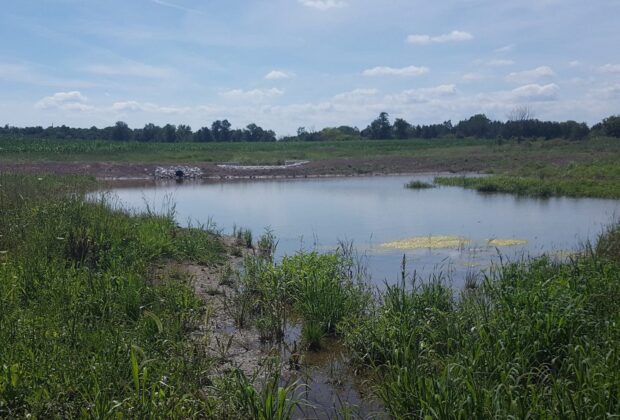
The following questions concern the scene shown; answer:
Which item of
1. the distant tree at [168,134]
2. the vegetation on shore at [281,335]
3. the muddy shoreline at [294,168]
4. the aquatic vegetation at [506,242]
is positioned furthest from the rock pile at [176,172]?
the distant tree at [168,134]

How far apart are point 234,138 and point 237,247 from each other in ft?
230

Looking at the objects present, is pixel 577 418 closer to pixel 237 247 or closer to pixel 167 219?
pixel 237 247

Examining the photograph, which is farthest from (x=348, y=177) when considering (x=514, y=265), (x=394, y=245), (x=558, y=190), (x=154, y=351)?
(x=154, y=351)

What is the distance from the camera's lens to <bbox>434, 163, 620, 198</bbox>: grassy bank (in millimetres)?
20891

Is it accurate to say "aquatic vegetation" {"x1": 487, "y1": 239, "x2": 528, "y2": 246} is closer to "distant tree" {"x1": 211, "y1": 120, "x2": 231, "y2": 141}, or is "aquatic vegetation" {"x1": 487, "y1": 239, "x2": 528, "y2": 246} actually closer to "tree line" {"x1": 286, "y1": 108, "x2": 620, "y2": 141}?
"tree line" {"x1": 286, "y1": 108, "x2": 620, "y2": 141}

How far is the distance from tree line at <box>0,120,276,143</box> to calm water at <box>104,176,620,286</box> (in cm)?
5203

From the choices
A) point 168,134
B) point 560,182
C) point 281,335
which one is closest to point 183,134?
point 168,134

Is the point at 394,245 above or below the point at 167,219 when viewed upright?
below

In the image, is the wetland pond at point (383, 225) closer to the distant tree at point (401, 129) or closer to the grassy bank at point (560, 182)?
the grassy bank at point (560, 182)

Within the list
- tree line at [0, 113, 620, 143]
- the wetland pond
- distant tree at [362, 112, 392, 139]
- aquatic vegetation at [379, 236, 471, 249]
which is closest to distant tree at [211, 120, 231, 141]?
tree line at [0, 113, 620, 143]

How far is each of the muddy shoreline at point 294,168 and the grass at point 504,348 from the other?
1038 inches

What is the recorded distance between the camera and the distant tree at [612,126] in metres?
56.5

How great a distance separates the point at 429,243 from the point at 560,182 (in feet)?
42.7

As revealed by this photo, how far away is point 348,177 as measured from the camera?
110 feet
